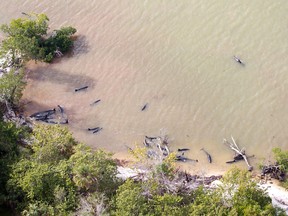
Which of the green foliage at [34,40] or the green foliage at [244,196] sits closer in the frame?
the green foliage at [244,196]

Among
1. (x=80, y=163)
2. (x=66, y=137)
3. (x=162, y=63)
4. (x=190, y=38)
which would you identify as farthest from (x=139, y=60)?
(x=80, y=163)

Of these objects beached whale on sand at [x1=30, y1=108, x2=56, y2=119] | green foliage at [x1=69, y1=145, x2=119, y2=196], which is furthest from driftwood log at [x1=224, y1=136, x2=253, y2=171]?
beached whale on sand at [x1=30, y1=108, x2=56, y2=119]

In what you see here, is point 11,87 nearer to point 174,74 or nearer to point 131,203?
point 174,74

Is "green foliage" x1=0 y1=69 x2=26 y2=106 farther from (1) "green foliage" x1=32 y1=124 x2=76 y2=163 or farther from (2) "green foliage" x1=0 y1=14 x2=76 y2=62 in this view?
(1) "green foliage" x1=32 y1=124 x2=76 y2=163

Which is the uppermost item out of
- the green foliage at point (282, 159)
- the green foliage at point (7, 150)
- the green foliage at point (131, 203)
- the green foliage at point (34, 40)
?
the green foliage at point (34, 40)

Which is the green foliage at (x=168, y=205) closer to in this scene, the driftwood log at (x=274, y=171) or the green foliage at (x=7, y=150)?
the driftwood log at (x=274, y=171)

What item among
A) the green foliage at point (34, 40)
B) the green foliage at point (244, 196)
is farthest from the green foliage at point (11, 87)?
the green foliage at point (244, 196)
